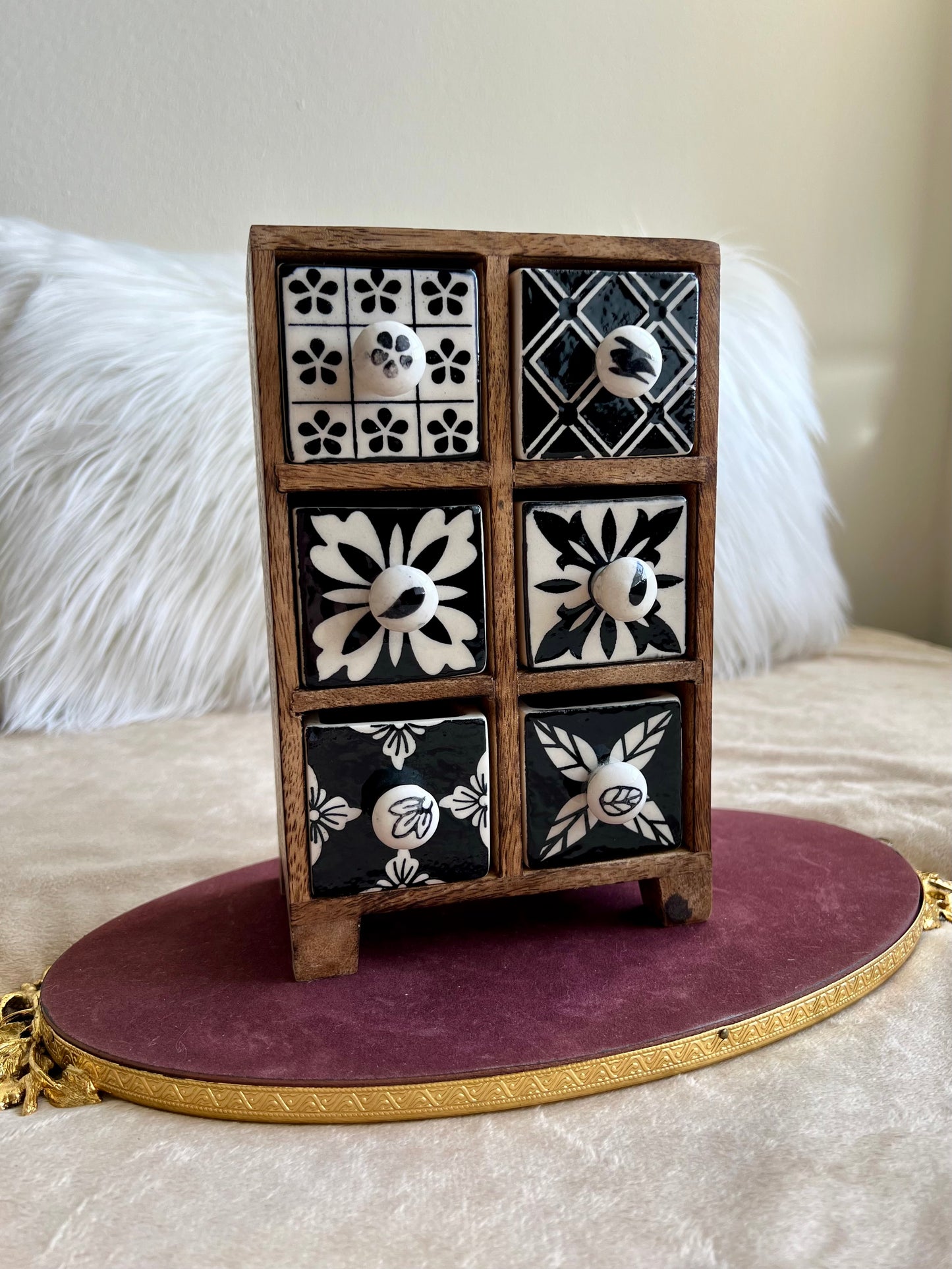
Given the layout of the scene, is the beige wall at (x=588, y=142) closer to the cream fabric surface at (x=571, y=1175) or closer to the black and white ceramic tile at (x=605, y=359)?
the black and white ceramic tile at (x=605, y=359)

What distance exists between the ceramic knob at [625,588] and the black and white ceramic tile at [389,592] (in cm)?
6

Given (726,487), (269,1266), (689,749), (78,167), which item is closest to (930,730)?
(726,487)

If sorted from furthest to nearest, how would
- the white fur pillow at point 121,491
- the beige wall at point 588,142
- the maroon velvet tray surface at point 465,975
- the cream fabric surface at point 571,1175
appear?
1. the beige wall at point 588,142
2. the white fur pillow at point 121,491
3. the maroon velvet tray surface at point 465,975
4. the cream fabric surface at point 571,1175

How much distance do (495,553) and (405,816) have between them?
144 mm

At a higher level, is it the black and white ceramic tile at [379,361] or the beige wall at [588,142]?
the beige wall at [588,142]

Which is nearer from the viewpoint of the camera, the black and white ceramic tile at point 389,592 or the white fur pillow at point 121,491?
the black and white ceramic tile at point 389,592

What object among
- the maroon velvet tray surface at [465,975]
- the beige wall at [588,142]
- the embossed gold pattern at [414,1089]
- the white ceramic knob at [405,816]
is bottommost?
A: the embossed gold pattern at [414,1089]

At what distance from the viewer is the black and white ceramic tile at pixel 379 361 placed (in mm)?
479

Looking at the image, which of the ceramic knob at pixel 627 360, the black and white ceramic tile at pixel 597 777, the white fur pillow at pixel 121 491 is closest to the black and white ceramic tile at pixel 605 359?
the ceramic knob at pixel 627 360

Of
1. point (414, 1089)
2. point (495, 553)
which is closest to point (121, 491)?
point (495, 553)

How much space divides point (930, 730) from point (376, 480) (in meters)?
0.71

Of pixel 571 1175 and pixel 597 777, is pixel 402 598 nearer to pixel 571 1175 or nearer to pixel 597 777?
pixel 597 777

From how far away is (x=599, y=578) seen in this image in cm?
53

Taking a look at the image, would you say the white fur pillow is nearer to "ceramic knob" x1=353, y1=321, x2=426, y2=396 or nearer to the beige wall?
the beige wall
